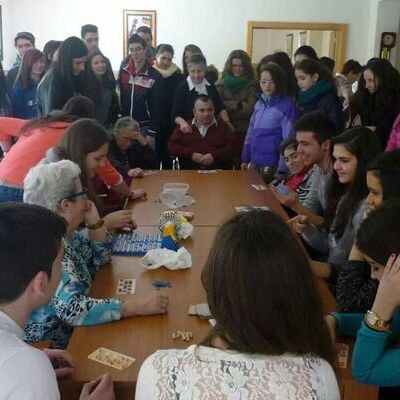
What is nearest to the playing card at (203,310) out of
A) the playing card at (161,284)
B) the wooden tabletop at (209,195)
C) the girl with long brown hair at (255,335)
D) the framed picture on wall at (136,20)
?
the playing card at (161,284)

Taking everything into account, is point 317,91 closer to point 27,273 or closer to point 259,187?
point 259,187

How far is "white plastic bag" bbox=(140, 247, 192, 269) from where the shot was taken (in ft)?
7.00

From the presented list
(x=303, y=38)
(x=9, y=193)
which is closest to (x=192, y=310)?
(x=9, y=193)

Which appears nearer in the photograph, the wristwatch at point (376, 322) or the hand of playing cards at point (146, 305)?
the wristwatch at point (376, 322)

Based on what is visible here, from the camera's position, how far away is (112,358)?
1.52 metres

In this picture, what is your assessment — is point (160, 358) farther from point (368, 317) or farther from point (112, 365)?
point (368, 317)

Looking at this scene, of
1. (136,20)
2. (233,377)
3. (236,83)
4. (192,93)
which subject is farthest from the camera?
(136,20)

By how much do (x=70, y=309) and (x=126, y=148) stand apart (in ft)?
8.16

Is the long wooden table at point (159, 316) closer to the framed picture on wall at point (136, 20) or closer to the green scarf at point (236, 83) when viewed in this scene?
the green scarf at point (236, 83)

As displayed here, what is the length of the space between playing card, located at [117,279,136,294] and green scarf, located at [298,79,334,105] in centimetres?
280

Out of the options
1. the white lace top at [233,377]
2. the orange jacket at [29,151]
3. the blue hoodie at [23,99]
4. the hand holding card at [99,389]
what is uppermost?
the blue hoodie at [23,99]

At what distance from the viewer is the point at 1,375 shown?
1.00 meters

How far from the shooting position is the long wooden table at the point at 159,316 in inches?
57.5

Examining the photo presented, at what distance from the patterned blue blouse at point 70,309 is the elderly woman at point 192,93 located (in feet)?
9.25
